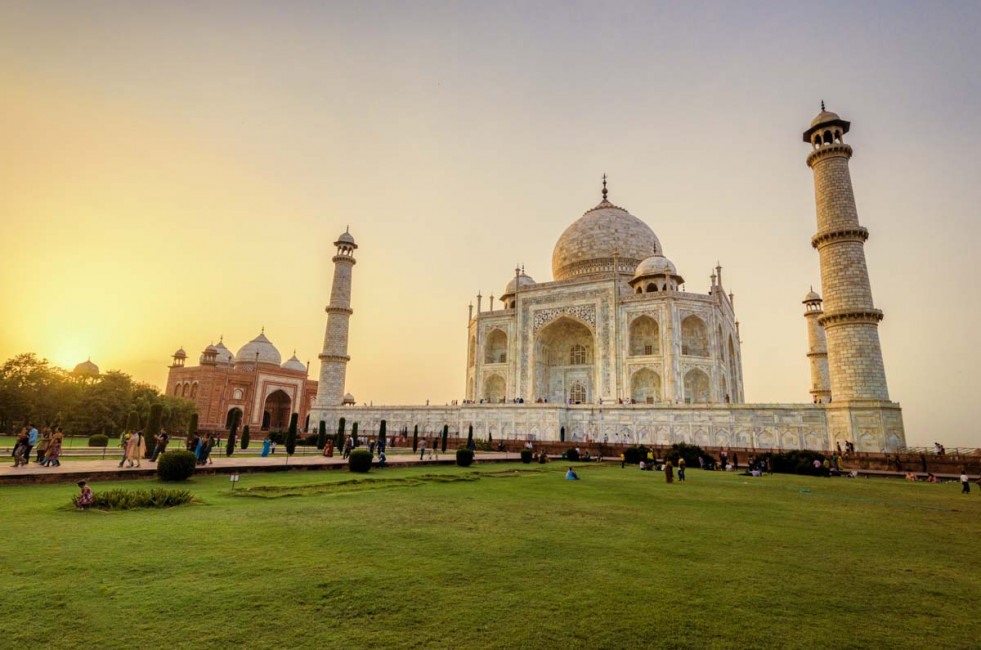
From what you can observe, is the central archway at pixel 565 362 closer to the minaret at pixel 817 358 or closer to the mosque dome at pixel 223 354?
the minaret at pixel 817 358

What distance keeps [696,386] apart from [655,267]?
715 cm

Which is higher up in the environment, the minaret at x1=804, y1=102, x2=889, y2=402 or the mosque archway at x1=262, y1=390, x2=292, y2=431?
the minaret at x1=804, y1=102, x2=889, y2=402

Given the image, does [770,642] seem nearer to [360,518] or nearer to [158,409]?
[360,518]

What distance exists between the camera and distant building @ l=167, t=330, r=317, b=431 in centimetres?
3881

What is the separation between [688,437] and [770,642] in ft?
65.9

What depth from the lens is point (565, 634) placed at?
9.71 feet

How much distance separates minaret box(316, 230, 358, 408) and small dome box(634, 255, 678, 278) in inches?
717

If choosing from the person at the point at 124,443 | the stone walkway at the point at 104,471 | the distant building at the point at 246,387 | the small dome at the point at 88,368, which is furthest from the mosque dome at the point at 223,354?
the stone walkway at the point at 104,471

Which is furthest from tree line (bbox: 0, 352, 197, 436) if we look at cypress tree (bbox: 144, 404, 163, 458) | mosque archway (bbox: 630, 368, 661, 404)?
mosque archway (bbox: 630, 368, 661, 404)

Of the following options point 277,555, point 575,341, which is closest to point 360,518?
point 277,555

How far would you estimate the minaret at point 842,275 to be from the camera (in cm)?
1808

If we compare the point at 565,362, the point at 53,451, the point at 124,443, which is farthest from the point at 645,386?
the point at 53,451

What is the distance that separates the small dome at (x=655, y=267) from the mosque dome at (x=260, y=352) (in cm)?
3279

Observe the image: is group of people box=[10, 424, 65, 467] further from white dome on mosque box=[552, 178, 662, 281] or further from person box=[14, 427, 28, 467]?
white dome on mosque box=[552, 178, 662, 281]
